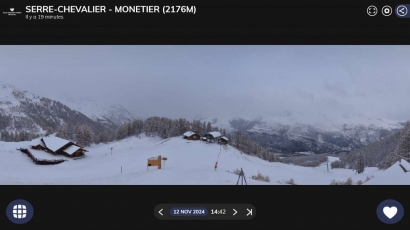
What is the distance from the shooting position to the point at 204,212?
2.79 m

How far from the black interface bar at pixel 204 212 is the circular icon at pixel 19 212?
1.81m

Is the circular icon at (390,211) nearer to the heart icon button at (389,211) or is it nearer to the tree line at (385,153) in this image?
the heart icon button at (389,211)

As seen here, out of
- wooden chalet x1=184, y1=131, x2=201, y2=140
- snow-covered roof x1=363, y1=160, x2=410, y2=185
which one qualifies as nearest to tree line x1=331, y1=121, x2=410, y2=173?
snow-covered roof x1=363, y1=160, x2=410, y2=185

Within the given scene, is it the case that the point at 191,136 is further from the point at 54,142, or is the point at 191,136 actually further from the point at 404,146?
the point at 404,146

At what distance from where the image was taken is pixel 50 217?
2867 mm

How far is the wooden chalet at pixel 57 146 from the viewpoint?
3402 millimetres

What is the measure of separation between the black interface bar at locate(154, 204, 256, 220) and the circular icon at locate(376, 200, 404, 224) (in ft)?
5.95

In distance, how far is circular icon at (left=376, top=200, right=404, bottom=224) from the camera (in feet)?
9.23
